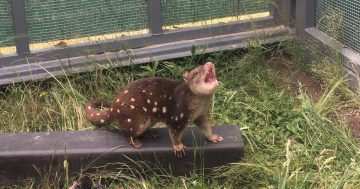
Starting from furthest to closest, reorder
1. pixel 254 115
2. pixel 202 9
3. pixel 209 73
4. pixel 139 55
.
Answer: pixel 202 9, pixel 139 55, pixel 254 115, pixel 209 73

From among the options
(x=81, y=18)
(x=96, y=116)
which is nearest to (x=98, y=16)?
(x=81, y=18)

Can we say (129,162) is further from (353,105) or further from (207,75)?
(353,105)

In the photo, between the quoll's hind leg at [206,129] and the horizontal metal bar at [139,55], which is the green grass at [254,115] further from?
the quoll's hind leg at [206,129]

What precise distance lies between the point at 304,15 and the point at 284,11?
1.11ft

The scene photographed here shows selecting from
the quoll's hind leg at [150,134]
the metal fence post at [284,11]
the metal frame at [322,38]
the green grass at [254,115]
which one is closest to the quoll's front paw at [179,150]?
the green grass at [254,115]

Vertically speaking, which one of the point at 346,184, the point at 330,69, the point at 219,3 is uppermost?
the point at 219,3

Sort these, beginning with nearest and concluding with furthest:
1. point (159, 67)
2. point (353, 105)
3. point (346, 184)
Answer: point (346, 184), point (353, 105), point (159, 67)

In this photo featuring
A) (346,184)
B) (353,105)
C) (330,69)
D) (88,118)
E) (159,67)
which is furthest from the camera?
(159,67)

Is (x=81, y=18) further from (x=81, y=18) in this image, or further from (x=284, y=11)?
(x=284, y=11)

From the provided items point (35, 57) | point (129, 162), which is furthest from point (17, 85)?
point (129, 162)

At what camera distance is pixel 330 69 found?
537cm

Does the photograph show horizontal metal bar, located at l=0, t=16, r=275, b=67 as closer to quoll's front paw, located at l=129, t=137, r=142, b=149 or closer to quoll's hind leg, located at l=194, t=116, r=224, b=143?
quoll's front paw, located at l=129, t=137, r=142, b=149

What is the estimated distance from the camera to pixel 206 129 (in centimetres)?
431

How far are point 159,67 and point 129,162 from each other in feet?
5.82
